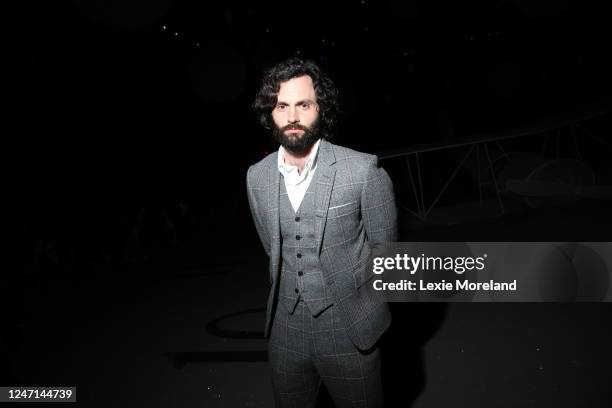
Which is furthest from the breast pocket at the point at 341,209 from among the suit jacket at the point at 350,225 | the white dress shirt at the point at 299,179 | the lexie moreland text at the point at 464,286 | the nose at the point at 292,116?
the lexie moreland text at the point at 464,286

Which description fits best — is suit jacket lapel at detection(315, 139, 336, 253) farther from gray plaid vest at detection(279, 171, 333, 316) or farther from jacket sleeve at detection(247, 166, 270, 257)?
jacket sleeve at detection(247, 166, 270, 257)

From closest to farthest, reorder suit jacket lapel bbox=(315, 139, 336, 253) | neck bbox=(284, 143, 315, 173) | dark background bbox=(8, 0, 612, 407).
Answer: suit jacket lapel bbox=(315, 139, 336, 253)
neck bbox=(284, 143, 315, 173)
dark background bbox=(8, 0, 612, 407)

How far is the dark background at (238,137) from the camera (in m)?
3.21

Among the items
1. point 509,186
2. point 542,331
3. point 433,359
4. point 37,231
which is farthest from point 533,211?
point 37,231

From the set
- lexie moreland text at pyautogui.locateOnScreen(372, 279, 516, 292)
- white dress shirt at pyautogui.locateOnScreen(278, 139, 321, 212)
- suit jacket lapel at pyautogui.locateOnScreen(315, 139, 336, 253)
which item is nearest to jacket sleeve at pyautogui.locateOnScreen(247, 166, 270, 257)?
white dress shirt at pyautogui.locateOnScreen(278, 139, 321, 212)

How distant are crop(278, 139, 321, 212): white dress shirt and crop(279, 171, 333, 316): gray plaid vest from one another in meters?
0.03

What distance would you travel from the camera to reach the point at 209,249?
6.37 meters

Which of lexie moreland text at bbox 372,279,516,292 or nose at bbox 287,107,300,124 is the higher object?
nose at bbox 287,107,300,124

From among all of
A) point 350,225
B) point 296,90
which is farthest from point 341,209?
point 296,90

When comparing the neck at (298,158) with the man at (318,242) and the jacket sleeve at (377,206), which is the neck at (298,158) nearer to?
the man at (318,242)

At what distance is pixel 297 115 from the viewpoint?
173 centimetres

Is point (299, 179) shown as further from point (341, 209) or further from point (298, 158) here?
point (341, 209)

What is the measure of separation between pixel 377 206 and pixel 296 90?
56 centimetres

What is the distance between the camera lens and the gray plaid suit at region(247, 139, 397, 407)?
171cm
